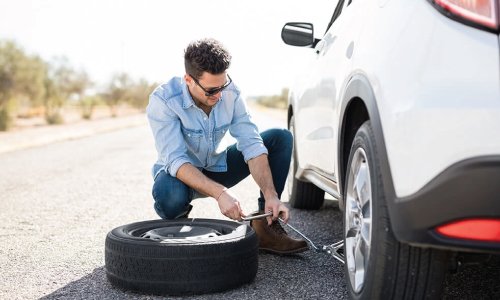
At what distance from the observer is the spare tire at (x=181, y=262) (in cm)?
328

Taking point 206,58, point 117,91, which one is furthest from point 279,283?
point 117,91

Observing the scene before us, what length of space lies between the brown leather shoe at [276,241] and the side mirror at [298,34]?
1.41 metres

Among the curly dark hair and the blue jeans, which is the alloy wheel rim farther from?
the blue jeans

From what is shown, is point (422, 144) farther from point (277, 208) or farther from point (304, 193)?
point (304, 193)

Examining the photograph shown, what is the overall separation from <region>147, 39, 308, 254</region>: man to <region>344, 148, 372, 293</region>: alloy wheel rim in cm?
71

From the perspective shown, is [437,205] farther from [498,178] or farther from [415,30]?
[415,30]

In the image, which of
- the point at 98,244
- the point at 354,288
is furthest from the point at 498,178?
the point at 98,244

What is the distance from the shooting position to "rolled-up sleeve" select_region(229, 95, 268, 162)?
4371 mm

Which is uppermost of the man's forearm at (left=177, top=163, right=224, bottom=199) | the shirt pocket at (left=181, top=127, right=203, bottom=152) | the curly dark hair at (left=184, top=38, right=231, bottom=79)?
the curly dark hair at (left=184, top=38, right=231, bottom=79)

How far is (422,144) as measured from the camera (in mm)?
2184

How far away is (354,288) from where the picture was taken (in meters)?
2.96

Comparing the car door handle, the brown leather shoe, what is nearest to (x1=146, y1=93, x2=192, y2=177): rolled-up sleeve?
the brown leather shoe

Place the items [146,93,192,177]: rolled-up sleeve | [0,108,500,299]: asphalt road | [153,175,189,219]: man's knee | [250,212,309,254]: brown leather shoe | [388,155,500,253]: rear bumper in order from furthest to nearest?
[250,212,309,254]: brown leather shoe < [153,175,189,219]: man's knee < [146,93,192,177]: rolled-up sleeve < [0,108,500,299]: asphalt road < [388,155,500,253]: rear bumper

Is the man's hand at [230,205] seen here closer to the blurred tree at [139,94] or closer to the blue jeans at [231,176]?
the blue jeans at [231,176]
